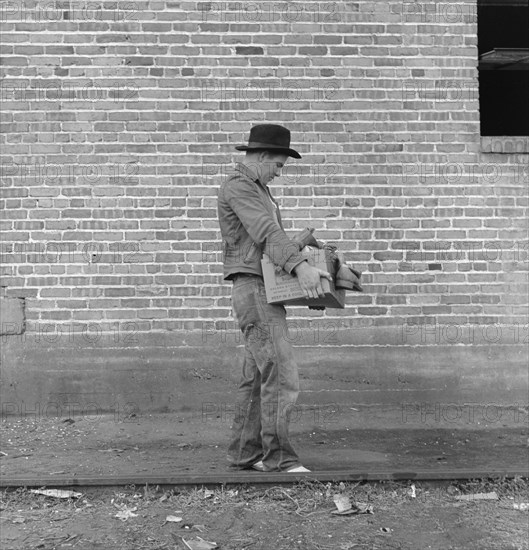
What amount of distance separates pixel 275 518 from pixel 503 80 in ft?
17.3

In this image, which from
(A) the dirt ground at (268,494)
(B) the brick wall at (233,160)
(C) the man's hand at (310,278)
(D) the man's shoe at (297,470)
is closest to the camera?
(A) the dirt ground at (268,494)

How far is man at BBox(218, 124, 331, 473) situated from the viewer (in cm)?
481

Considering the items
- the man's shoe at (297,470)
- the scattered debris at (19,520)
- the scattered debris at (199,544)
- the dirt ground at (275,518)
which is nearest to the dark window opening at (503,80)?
the dirt ground at (275,518)

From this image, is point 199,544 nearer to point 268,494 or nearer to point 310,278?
point 268,494

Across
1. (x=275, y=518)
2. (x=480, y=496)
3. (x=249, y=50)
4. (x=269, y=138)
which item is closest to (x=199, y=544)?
(x=275, y=518)

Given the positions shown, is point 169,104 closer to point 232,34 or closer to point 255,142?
point 232,34

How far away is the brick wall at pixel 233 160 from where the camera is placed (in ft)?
21.6

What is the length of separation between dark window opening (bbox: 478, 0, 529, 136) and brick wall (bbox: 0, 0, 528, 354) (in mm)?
862

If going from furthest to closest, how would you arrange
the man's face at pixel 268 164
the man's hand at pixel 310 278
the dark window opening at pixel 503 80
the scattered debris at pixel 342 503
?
1. the dark window opening at pixel 503 80
2. the man's face at pixel 268 164
3. the man's hand at pixel 310 278
4. the scattered debris at pixel 342 503

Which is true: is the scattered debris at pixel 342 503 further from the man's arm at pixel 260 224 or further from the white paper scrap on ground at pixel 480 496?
the man's arm at pixel 260 224

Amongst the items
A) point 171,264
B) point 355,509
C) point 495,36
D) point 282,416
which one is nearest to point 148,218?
point 171,264

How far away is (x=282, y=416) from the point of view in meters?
A: 4.83

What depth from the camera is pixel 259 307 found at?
15.9ft

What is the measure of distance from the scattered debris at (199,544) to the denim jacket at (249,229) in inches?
64.4
